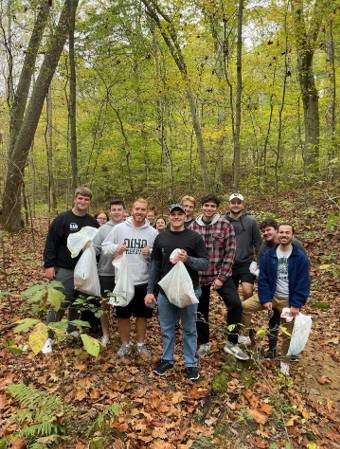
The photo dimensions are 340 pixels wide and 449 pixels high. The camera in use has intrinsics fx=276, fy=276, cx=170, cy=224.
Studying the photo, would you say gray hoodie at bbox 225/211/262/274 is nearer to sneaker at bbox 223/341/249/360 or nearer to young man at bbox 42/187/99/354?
sneaker at bbox 223/341/249/360

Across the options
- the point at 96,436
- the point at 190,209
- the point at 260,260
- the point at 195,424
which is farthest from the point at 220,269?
the point at 96,436

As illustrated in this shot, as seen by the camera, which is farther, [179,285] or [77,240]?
[77,240]

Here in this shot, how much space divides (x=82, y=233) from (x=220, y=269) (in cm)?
196

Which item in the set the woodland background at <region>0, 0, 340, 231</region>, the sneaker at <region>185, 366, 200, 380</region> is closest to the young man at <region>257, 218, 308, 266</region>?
the sneaker at <region>185, 366, 200, 380</region>

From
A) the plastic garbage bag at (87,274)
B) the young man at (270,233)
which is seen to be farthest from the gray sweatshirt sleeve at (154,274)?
the young man at (270,233)

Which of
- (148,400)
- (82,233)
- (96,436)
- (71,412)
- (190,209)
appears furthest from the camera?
(190,209)

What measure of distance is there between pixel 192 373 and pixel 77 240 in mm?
2284

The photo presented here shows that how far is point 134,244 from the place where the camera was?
12.3ft

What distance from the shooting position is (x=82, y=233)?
3.78m

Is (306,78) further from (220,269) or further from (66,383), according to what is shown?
(66,383)

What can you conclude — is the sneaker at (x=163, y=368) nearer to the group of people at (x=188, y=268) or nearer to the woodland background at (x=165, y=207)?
the group of people at (x=188, y=268)

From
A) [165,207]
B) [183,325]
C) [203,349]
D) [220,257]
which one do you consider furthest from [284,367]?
[165,207]

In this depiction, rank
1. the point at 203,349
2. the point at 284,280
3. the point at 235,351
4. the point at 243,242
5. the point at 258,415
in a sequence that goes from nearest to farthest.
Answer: the point at 258,415 < the point at 284,280 < the point at 235,351 < the point at 203,349 < the point at 243,242

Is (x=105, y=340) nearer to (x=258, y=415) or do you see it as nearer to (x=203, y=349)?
(x=203, y=349)
